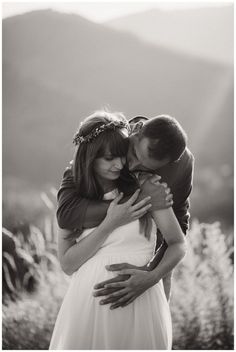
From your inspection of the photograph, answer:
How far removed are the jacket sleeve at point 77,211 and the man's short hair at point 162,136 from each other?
35cm

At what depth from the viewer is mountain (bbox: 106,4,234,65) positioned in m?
3.87

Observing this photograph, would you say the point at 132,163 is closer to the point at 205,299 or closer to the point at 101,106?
the point at 205,299

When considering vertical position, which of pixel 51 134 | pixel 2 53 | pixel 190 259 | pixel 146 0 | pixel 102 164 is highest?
pixel 146 0

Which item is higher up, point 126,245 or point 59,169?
point 59,169

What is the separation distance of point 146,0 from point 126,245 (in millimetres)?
2061

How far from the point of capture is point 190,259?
4012mm

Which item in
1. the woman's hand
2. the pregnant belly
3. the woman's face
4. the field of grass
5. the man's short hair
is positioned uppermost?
the man's short hair

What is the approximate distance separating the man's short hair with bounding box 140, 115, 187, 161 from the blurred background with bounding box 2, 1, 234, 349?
4.68 ft

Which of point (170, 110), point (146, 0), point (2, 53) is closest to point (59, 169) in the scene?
point (170, 110)

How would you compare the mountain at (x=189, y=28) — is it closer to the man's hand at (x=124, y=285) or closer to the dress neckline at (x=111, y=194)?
the dress neckline at (x=111, y=194)

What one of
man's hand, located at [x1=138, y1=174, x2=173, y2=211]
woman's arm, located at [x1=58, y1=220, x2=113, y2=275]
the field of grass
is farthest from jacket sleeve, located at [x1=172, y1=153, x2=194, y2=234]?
the field of grass

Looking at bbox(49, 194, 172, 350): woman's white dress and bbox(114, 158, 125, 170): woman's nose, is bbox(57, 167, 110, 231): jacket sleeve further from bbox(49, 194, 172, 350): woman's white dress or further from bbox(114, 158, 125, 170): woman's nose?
bbox(114, 158, 125, 170): woman's nose

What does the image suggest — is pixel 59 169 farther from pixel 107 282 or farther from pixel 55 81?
pixel 107 282

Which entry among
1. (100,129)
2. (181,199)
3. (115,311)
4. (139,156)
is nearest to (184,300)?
(181,199)
